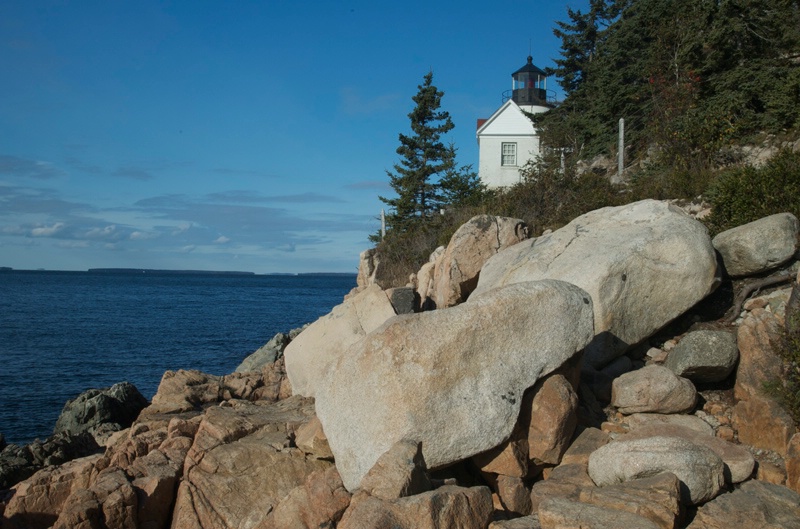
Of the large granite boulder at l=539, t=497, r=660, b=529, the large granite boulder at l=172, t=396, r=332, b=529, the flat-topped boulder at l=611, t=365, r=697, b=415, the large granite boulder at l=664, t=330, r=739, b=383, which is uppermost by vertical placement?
the large granite boulder at l=664, t=330, r=739, b=383

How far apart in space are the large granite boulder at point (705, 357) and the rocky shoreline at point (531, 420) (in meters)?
0.03

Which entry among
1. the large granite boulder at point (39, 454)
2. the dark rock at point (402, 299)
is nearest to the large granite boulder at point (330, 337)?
the dark rock at point (402, 299)

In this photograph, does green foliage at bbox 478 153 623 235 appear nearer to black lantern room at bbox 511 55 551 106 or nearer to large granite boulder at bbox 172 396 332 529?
large granite boulder at bbox 172 396 332 529

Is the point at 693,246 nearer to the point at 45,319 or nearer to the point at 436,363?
the point at 436,363

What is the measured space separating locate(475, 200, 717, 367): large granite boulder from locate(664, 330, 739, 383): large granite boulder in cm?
68

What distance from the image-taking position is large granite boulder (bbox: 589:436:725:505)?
7188 millimetres

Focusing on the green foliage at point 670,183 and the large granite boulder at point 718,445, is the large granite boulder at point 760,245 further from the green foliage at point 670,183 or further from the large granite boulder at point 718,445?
the green foliage at point 670,183

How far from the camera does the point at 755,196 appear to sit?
13.3 m

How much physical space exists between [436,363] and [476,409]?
27.3 inches

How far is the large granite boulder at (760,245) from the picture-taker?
1133 centimetres

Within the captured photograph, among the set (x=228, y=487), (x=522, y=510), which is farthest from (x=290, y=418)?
(x=522, y=510)

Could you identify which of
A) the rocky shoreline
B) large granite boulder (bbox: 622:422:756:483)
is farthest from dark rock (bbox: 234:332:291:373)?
large granite boulder (bbox: 622:422:756:483)

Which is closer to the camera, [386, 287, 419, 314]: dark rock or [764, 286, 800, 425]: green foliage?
[764, 286, 800, 425]: green foliage

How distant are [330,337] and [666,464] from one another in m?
6.90
